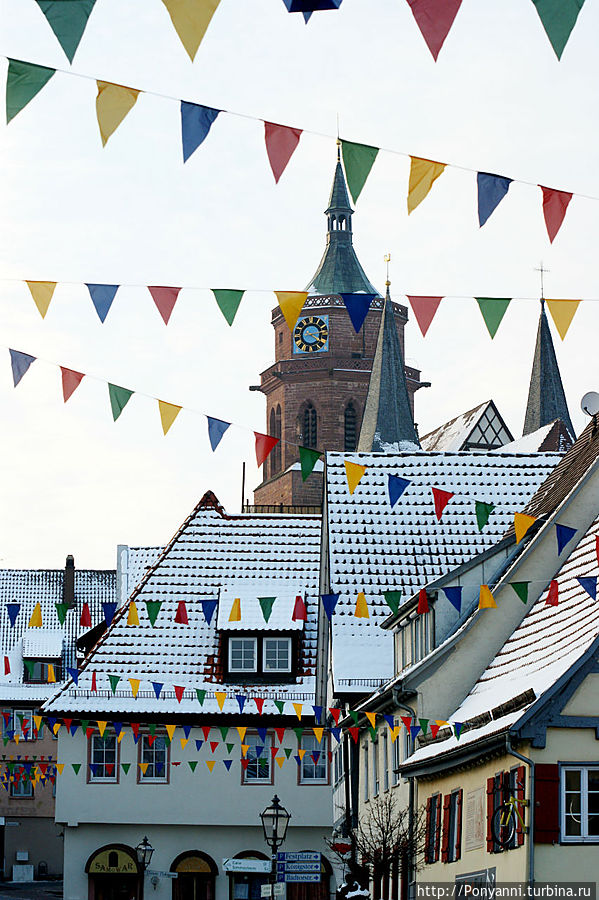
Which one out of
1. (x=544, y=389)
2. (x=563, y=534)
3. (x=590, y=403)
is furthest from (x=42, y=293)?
(x=544, y=389)

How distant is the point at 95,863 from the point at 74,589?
31.6 metres

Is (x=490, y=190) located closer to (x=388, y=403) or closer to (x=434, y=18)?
(x=434, y=18)

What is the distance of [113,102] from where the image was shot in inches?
460

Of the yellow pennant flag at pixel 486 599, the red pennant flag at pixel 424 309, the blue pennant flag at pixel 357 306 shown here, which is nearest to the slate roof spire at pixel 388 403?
the yellow pennant flag at pixel 486 599

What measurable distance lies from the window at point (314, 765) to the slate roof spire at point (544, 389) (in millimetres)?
43678

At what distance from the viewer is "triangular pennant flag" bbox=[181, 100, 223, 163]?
1170 cm

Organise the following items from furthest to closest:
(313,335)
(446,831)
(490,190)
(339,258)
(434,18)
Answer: (339,258) < (313,335) < (446,831) < (490,190) < (434,18)

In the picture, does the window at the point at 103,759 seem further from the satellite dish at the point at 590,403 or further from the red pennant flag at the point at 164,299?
the red pennant flag at the point at 164,299

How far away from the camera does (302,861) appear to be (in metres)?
24.3

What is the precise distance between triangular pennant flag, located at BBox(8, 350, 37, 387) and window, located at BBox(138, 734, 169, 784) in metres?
21.9

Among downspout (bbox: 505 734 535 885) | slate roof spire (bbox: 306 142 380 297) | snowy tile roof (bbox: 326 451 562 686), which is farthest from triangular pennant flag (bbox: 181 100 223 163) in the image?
slate roof spire (bbox: 306 142 380 297)

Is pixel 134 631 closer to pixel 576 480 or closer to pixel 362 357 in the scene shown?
pixel 576 480

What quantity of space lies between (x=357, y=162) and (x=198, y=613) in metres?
27.3

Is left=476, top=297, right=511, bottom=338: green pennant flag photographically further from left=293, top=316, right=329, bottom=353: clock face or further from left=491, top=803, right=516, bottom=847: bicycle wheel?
left=293, top=316, right=329, bottom=353: clock face
